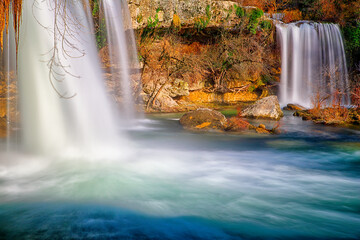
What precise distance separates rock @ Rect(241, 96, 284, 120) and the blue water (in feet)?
13.9

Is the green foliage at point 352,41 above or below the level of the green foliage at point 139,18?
below

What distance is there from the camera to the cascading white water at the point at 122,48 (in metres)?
11.8

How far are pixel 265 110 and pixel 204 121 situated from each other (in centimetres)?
325

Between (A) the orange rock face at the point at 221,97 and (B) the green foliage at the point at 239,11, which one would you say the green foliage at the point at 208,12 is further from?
(A) the orange rock face at the point at 221,97

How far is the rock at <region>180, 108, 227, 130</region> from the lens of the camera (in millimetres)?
9546

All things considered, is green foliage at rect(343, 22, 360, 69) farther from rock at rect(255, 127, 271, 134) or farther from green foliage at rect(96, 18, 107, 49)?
green foliage at rect(96, 18, 107, 49)

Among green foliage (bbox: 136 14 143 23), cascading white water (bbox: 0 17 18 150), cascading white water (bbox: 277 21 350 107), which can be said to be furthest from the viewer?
cascading white water (bbox: 277 21 350 107)

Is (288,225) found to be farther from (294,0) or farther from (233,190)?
(294,0)

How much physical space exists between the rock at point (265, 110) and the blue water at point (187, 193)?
4245 mm

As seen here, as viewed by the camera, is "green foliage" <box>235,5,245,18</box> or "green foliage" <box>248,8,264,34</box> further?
"green foliage" <box>248,8,264,34</box>

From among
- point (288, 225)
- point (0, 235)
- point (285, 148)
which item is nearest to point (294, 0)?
point (285, 148)

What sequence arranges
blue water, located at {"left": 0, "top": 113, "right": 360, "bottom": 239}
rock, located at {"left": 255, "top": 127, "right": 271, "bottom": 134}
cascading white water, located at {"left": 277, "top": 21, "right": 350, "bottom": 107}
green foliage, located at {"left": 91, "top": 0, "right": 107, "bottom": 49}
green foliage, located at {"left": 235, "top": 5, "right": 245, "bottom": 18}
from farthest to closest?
1. cascading white water, located at {"left": 277, "top": 21, "right": 350, "bottom": 107}
2. green foliage, located at {"left": 235, "top": 5, "right": 245, "bottom": 18}
3. green foliage, located at {"left": 91, "top": 0, "right": 107, "bottom": 49}
4. rock, located at {"left": 255, "top": 127, "right": 271, "bottom": 134}
5. blue water, located at {"left": 0, "top": 113, "right": 360, "bottom": 239}

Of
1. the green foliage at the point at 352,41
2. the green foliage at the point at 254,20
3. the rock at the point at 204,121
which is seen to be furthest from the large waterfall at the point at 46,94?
the green foliage at the point at 352,41

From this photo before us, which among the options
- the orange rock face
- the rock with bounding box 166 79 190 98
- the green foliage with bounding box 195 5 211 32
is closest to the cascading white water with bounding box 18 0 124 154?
the rock with bounding box 166 79 190 98
